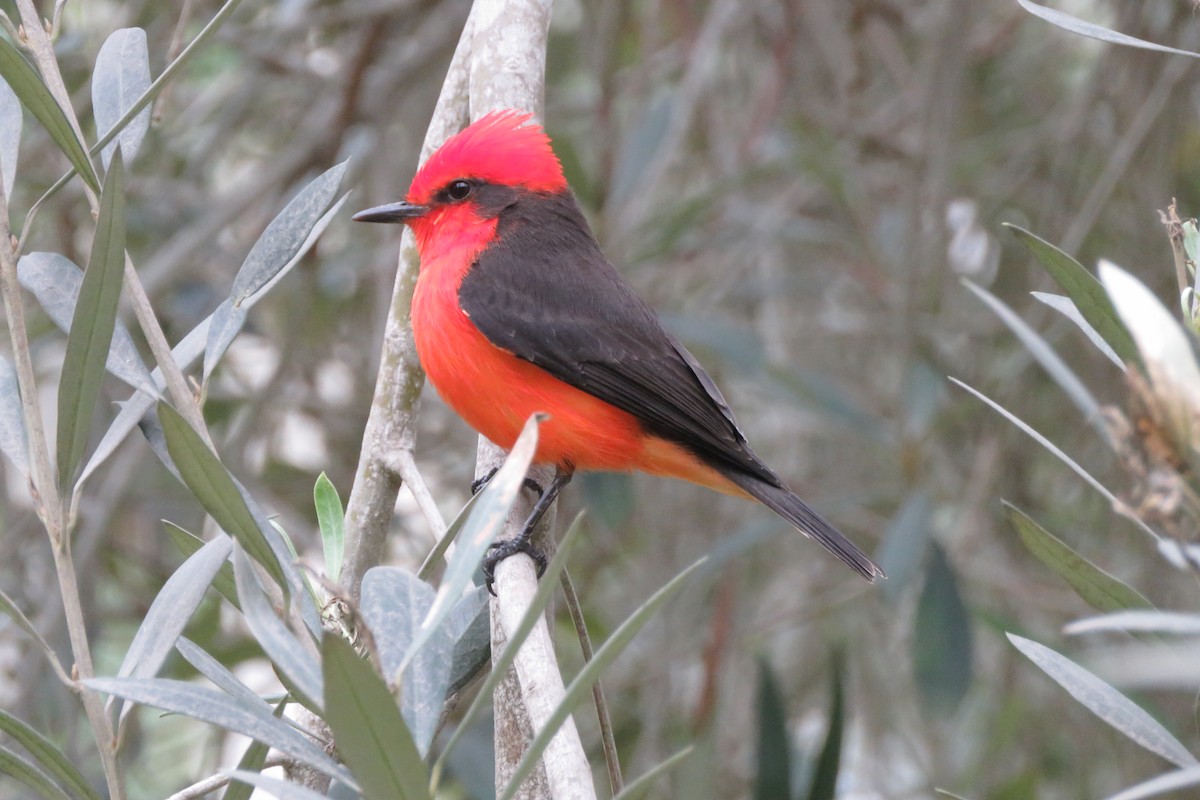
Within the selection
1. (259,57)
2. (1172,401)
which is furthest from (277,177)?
(1172,401)

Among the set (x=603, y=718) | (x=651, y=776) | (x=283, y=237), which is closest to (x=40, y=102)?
(x=283, y=237)

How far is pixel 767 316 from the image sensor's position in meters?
5.61

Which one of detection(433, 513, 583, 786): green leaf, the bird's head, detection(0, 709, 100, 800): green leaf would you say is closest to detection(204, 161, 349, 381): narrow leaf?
detection(0, 709, 100, 800): green leaf

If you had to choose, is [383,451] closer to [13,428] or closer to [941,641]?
[13,428]

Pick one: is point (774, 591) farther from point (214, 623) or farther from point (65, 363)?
point (65, 363)

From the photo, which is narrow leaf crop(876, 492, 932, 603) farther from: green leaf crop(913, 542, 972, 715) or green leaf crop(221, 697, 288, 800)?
green leaf crop(221, 697, 288, 800)

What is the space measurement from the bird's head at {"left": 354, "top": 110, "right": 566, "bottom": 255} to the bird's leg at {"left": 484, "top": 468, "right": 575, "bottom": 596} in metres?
0.87

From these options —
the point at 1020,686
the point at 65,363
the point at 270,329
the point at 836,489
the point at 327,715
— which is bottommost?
the point at 1020,686

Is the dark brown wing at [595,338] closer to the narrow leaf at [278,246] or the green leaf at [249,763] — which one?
the narrow leaf at [278,246]

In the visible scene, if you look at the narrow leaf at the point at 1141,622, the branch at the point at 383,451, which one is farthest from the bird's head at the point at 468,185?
the narrow leaf at the point at 1141,622

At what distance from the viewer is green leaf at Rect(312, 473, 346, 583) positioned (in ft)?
6.44

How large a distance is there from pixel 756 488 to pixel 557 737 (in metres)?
1.68

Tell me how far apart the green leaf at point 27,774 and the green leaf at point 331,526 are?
482 mm

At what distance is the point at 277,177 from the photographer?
4.76 meters
